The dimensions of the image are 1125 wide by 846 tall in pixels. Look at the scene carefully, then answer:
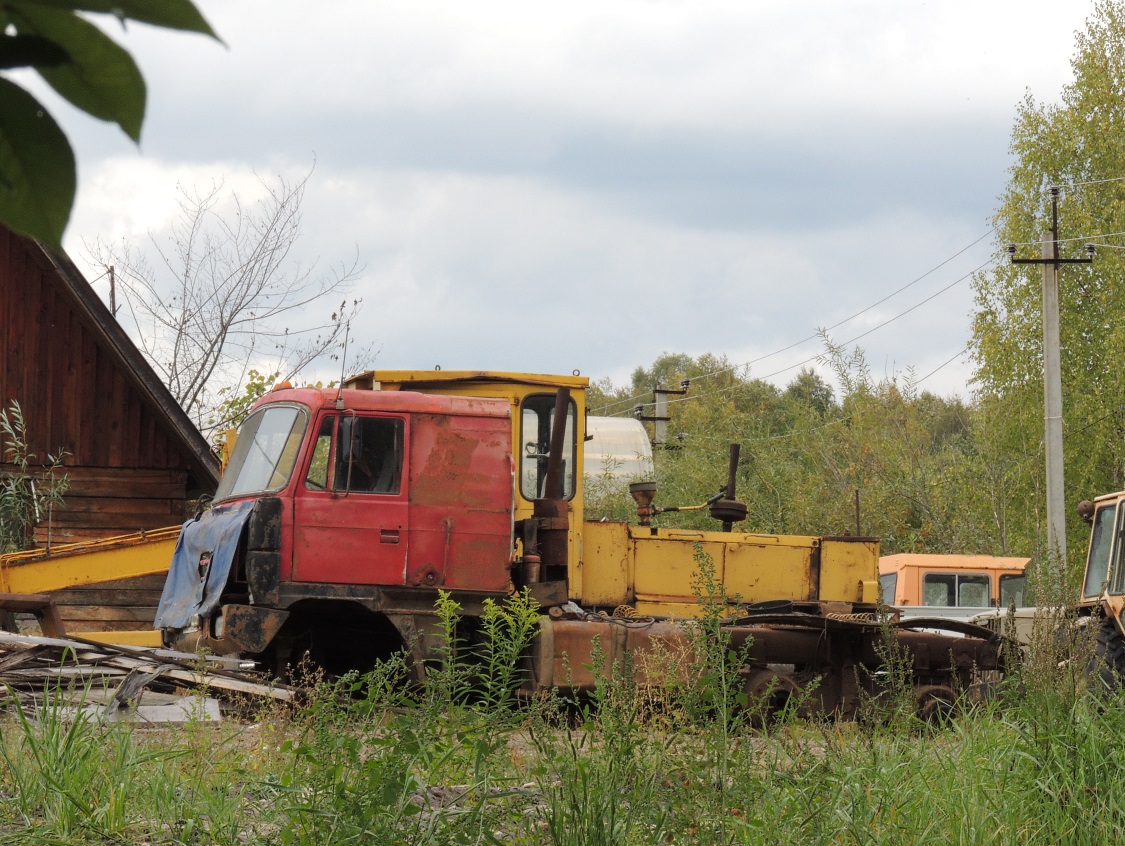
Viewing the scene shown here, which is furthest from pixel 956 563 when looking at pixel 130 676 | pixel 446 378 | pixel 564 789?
pixel 564 789

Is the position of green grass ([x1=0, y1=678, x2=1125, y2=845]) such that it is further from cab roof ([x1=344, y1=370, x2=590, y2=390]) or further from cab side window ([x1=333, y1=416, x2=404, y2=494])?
cab roof ([x1=344, y1=370, x2=590, y2=390])

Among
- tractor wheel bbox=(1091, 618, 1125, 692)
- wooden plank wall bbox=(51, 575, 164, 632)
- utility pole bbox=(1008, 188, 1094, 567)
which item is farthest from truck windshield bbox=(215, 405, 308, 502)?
utility pole bbox=(1008, 188, 1094, 567)

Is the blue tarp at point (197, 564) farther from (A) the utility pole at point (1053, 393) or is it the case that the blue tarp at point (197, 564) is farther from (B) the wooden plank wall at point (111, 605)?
(A) the utility pole at point (1053, 393)

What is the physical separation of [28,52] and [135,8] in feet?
0.26

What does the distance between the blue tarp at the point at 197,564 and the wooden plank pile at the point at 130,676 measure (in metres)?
0.47

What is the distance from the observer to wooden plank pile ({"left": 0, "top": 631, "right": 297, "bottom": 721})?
784 centimetres

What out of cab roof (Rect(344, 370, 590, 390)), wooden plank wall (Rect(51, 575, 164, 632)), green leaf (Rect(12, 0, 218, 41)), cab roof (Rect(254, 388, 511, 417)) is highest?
cab roof (Rect(344, 370, 590, 390))

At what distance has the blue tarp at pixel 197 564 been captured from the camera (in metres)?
9.55

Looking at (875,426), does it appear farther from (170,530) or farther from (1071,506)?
(170,530)

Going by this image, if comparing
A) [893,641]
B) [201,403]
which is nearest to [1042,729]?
[893,641]

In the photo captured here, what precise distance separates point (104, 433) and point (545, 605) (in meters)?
7.82

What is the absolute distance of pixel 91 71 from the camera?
86cm

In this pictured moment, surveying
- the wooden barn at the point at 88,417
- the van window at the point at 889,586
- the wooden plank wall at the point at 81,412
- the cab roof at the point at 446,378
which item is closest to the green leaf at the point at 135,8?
the cab roof at the point at 446,378

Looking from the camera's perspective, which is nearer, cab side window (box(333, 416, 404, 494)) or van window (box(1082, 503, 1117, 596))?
cab side window (box(333, 416, 404, 494))
